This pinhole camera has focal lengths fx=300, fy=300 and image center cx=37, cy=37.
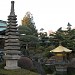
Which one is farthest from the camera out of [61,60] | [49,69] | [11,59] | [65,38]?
[65,38]

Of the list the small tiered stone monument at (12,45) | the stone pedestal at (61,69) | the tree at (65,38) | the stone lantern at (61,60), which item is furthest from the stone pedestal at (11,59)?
the tree at (65,38)

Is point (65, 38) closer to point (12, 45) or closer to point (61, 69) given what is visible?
point (61, 69)

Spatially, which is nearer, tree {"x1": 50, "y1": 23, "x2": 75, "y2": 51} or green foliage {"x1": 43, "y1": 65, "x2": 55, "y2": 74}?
green foliage {"x1": 43, "y1": 65, "x2": 55, "y2": 74}

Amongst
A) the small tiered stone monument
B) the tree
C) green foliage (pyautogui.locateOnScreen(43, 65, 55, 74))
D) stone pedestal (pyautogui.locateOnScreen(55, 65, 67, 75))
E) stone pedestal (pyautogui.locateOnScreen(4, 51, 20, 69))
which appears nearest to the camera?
stone pedestal (pyautogui.locateOnScreen(4, 51, 20, 69))

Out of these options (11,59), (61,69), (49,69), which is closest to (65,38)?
(49,69)

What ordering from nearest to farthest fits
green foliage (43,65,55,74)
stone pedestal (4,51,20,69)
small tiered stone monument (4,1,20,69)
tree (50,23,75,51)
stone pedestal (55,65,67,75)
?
stone pedestal (4,51,20,69), small tiered stone monument (4,1,20,69), stone pedestal (55,65,67,75), green foliage (43,65,55,74), tree (50,23,75,51)

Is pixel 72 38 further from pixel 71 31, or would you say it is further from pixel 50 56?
pixel 50 56

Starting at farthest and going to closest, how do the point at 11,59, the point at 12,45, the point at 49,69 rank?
the point at 49,69
the point at 12,45
the point at 11,59

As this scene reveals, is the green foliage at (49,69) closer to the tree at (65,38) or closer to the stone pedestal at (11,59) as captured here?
the tree at (65,38)

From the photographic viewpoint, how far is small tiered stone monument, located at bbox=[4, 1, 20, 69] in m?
21.2

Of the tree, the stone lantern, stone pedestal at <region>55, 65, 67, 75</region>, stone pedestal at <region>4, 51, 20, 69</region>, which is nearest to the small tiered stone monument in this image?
stone pedestal at <region>4, 51, 20, 69</region>

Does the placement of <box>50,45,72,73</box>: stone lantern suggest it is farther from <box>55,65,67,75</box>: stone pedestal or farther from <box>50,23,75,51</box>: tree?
<box>50,23,75,51</box>: tree

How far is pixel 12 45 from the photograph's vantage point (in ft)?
70.8

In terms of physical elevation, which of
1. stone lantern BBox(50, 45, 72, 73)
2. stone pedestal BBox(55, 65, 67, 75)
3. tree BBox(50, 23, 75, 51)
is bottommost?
stone pedestal BBox(55, 65, 67, 75)
